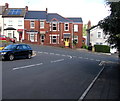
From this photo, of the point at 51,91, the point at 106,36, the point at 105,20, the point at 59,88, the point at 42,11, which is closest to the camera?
the point at 51,91

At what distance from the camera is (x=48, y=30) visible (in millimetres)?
49062

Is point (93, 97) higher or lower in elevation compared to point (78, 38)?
lower

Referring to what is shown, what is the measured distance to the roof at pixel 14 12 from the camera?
1913 inches

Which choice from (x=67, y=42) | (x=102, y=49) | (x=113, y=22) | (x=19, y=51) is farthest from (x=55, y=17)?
(x=113, y=22)

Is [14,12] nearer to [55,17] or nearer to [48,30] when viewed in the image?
[48,30]

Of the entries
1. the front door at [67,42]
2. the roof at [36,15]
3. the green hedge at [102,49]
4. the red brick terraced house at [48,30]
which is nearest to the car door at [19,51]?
the red brick terraced house at [48,30]

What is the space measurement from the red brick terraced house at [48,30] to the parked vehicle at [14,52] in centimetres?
2686

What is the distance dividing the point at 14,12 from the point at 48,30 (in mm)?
9373

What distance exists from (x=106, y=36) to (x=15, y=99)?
32.4 feet

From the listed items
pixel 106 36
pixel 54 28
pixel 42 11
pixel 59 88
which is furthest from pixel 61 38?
pixel 59 88

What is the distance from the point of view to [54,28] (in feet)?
163

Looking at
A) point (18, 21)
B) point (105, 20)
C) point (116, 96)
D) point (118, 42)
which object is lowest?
point (116, 96)

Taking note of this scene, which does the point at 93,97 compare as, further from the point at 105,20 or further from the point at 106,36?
the point at 106,36

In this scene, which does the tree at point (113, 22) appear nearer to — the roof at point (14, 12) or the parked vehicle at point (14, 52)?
the parked vehicle at point (14, 52)
